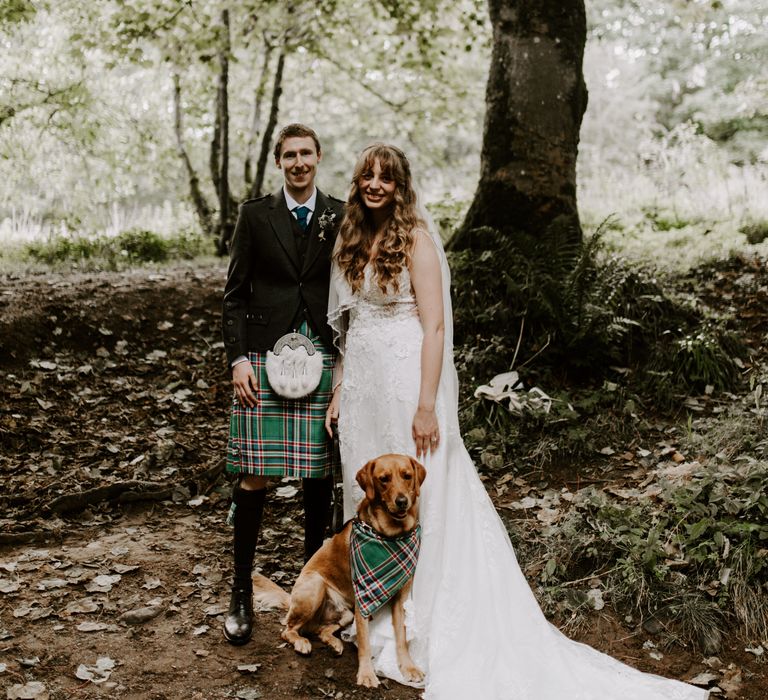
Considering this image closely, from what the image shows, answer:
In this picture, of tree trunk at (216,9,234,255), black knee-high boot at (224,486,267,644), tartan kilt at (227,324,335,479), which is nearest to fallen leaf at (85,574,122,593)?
black knee-high boot at (224,486,267,644)

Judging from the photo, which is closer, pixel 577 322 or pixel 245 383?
pixel 245 383

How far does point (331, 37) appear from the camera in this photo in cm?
1184

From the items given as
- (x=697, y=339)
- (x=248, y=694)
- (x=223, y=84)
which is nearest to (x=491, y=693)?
(x=248, y=694)

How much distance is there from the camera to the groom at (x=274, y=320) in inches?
148

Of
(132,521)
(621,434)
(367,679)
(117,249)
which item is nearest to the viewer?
(367,679)

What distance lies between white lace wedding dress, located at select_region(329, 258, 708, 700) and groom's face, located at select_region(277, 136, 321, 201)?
50 centimetres

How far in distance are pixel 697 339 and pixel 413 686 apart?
396 cm

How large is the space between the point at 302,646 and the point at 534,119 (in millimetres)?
5428

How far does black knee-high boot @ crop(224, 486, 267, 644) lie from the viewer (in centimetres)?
380

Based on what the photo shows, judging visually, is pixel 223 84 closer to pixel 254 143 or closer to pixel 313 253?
pixel 254 143

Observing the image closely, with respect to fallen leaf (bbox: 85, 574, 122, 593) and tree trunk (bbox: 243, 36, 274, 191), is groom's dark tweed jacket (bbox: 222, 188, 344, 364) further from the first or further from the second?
tree trunk (bbox: 243, 36, 274, 191)

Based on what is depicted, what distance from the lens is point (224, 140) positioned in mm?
11844

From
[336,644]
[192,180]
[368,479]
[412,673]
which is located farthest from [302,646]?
[192,180]

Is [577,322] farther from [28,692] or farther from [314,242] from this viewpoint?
[28,692]
